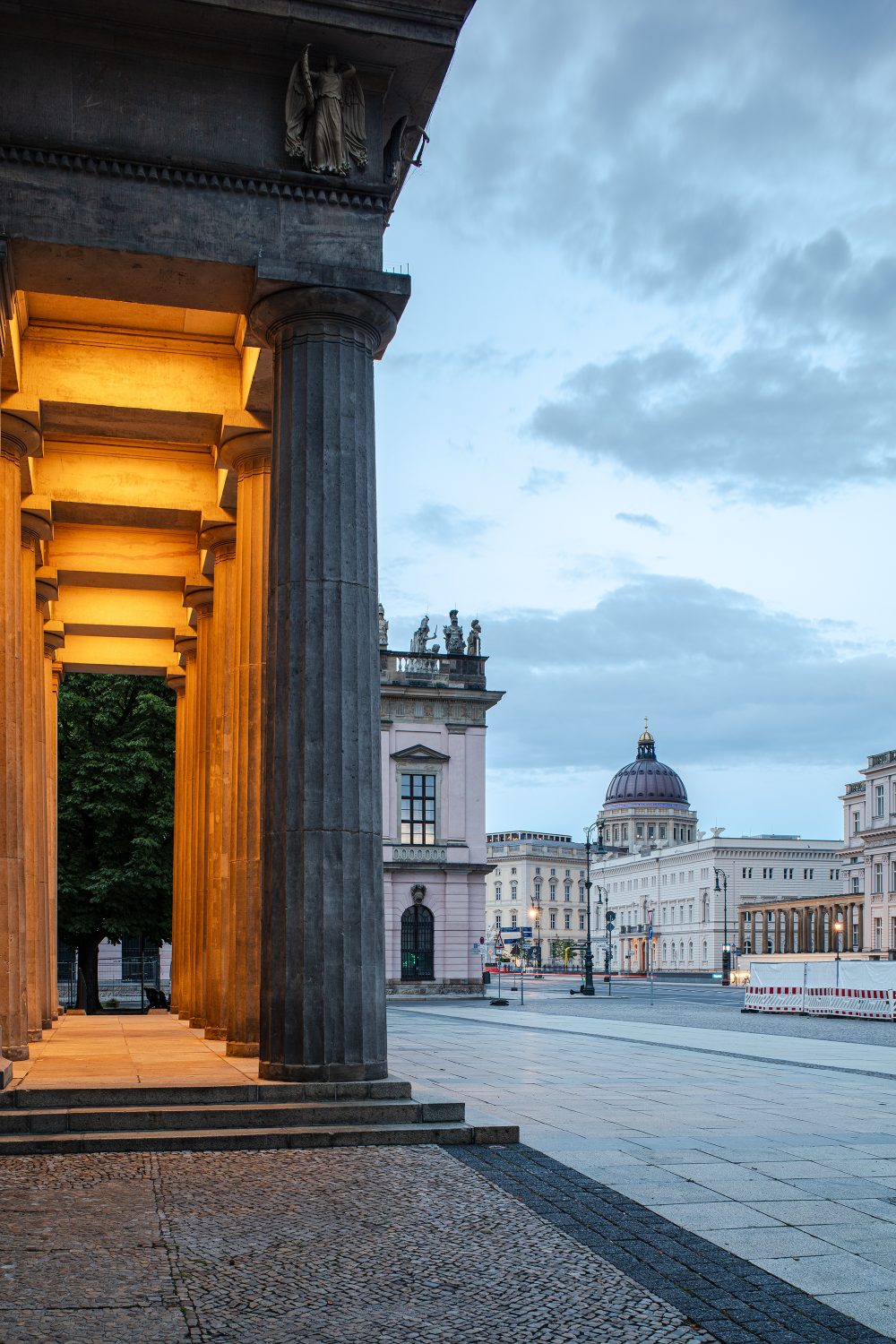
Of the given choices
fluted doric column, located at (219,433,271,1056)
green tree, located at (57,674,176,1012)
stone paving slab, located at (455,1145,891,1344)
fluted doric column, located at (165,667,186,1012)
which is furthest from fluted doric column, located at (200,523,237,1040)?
green tree, located at (57,674,176,1012)

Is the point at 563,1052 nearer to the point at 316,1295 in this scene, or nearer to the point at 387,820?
the point at 316,1295

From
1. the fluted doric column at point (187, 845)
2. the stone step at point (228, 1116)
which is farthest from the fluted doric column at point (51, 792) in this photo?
the stone step at point (228, 1116)

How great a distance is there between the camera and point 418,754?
61.3 metres

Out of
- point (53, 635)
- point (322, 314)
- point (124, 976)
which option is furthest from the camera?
point (124, 976)

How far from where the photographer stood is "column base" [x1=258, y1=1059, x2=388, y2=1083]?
12305 mm

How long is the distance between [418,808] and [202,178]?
49865 millimetres

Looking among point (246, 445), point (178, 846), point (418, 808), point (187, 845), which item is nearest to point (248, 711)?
point (246, 445)

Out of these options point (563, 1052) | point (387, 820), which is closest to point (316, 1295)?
point (563, 1052)

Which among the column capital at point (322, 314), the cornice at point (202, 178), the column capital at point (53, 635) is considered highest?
the cornice at point (202, 178)

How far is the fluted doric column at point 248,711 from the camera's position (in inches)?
662

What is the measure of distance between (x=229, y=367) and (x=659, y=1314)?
45.8 feet

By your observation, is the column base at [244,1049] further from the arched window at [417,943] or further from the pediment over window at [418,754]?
the arched window at [417,943]

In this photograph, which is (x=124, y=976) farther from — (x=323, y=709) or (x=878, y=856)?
(x=878, y=856)

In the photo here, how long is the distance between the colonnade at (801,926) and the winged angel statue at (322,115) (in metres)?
121
